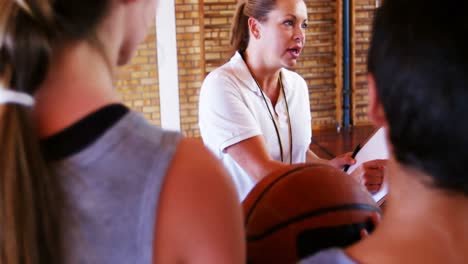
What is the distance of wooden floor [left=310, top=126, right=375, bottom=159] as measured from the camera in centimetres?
604

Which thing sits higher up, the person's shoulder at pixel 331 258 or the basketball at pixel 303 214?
the person's shoulder at pixel 331 258

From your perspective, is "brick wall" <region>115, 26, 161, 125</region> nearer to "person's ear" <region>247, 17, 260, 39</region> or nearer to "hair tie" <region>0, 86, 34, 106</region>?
"person's ear" <region>247, 17, 260, 39</region>

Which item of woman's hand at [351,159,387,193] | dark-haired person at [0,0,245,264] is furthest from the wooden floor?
dark-haired person at [0,0,245,264]

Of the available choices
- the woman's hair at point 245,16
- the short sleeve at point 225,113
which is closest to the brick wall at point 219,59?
the woman's hair at point 245,16

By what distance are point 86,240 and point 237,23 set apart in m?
1.67

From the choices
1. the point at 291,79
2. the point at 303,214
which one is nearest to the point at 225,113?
the point at 291,79

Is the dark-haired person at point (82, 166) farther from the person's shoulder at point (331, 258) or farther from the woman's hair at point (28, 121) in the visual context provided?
the person's shoulder at point (331, 258)

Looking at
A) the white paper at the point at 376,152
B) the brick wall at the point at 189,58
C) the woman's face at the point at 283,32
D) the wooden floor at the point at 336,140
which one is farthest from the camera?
the brick wall at the point at 189,58

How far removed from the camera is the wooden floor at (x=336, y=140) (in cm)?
604

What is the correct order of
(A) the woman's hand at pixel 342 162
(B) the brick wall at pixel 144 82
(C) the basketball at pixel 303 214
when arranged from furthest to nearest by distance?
(B) the brick wall at pixel 144 82 → (A) the woman's hand at pixel 342 162 → (C) the basketball at pixel 303 214

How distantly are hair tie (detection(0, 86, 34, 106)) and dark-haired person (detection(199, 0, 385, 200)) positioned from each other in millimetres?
1157

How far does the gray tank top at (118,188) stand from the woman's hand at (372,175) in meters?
1.10

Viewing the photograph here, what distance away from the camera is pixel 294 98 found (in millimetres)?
2090

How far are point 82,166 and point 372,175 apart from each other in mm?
1185
